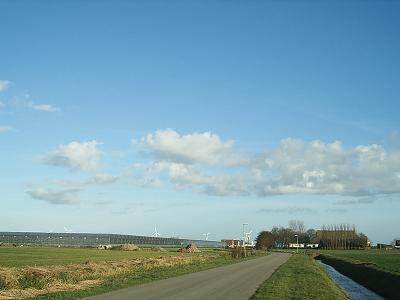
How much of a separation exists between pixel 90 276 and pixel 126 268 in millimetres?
11992

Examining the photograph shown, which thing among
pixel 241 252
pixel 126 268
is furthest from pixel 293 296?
pixel 241 252

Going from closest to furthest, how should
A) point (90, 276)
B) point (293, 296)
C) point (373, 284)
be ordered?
point (293, 296) → point (90, 276) → point (373, 284)

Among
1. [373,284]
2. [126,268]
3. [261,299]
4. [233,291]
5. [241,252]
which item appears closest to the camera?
[261,299]

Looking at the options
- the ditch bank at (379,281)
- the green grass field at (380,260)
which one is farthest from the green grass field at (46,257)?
the green grass field at (380,260)

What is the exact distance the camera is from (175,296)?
26500mm

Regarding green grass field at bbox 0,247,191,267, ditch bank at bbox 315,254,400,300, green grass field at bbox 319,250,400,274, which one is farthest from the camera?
green grass field at bbox 0,247,191,267

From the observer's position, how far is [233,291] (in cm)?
3075

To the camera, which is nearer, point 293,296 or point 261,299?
point 261,299

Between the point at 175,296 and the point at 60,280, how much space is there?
38.5 feet

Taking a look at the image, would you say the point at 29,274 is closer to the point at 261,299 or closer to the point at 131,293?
the point at 131,293

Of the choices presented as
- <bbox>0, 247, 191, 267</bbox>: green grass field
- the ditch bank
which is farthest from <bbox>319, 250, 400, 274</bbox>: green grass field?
<bbox>0, 247, 191, 267</bbox>: green grass field

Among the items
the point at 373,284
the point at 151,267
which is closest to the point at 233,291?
the point at 373,284

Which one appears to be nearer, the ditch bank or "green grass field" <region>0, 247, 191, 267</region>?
the ditch bank

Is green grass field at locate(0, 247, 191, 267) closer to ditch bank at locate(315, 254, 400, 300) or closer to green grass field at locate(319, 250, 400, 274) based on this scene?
ditch bank at locate(315, 254, 400, 300)
